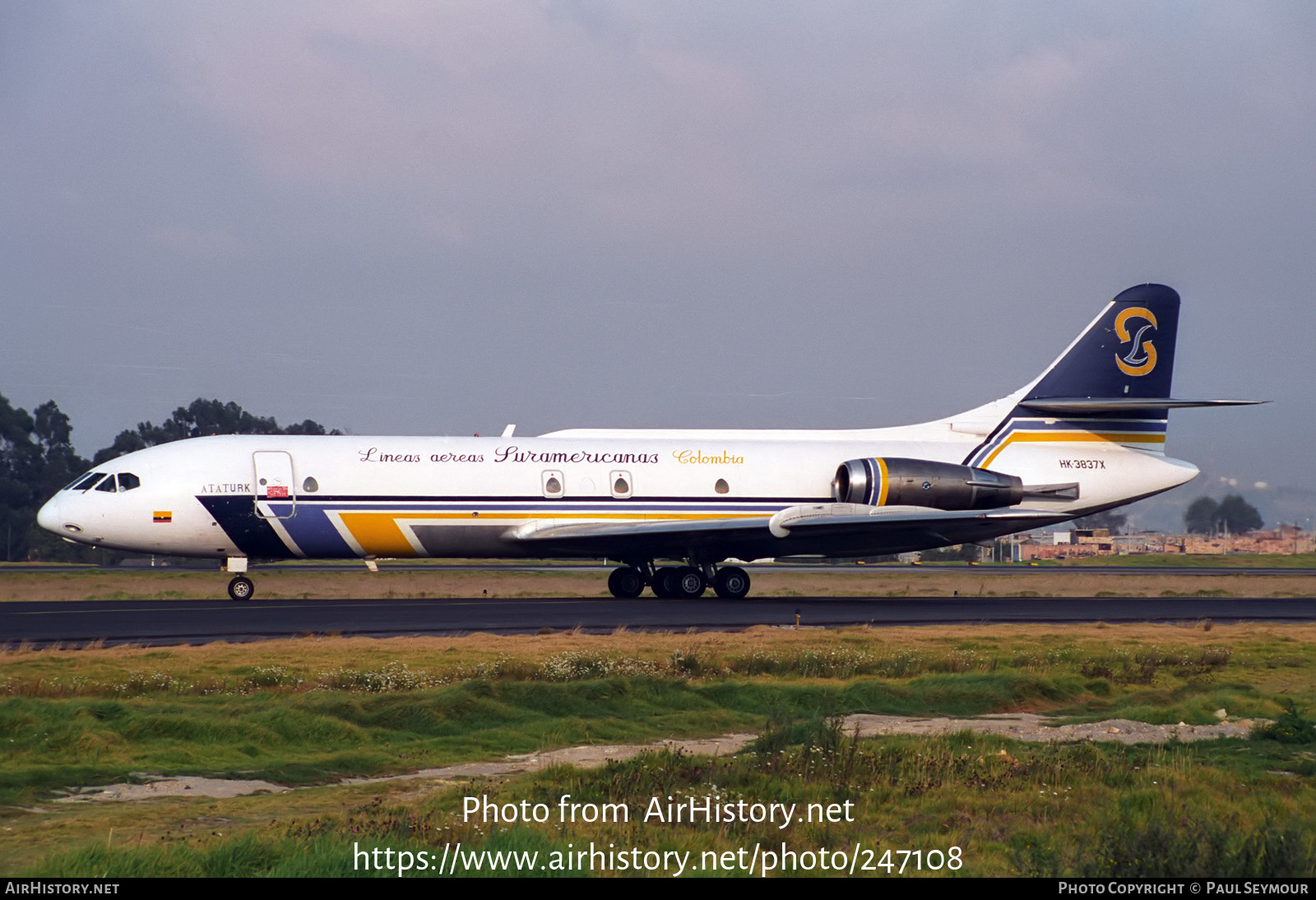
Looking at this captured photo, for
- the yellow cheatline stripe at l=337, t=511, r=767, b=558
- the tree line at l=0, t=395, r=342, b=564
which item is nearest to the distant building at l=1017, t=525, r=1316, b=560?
the tree line at l=0, t=395, r=342, b=564

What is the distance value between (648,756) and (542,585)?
87.1ft

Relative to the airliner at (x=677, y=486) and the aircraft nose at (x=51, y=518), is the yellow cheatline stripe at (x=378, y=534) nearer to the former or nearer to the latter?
the airliner at (x=677, y=486)

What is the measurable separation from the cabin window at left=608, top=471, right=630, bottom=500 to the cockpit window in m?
12.7

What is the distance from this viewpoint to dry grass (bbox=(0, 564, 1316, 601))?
112 feet

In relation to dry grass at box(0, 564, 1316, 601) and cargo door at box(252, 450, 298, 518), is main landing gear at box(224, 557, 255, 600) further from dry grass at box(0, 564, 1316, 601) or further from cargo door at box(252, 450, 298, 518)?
cargo door at box(252, 450, 298, 518)

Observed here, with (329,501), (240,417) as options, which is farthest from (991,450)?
(240,417)

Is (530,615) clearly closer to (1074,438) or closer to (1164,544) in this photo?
(1074,438)

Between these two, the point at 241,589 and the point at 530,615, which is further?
the point at 241,589

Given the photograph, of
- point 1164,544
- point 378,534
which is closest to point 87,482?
point 378,534

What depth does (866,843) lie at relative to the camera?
8578mm

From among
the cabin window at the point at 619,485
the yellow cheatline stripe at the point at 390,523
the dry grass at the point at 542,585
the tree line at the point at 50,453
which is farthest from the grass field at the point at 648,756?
the tree line at the point at 50,453

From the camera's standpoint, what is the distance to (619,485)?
32844 millimetres
